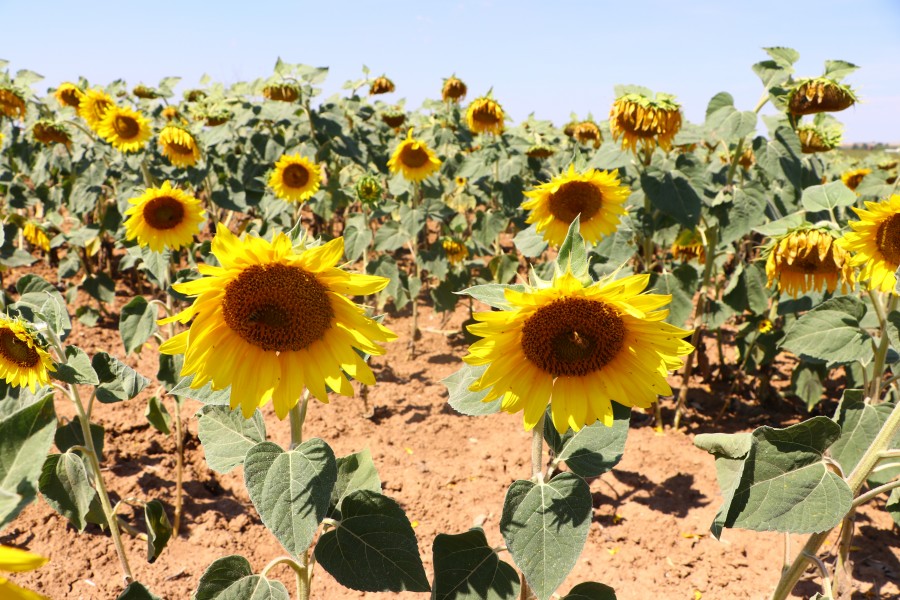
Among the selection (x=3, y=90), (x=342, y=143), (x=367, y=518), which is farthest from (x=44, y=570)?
(x=3, y=90)

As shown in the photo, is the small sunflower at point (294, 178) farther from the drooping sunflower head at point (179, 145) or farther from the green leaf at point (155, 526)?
the green leaf at point (155, 526)

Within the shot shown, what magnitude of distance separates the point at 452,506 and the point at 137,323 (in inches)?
66.1

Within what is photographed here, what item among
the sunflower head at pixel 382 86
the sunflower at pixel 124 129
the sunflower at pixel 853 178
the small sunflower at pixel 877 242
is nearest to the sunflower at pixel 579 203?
the small sunflower at pixel 877 242

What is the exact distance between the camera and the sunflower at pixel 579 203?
8.79 ft

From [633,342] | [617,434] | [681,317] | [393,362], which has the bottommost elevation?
[393,362]

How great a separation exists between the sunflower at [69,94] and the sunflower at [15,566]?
588 centimetres

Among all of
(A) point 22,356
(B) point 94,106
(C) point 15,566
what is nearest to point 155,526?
(A) point 22,356

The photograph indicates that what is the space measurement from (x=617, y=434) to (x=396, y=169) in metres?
3.53

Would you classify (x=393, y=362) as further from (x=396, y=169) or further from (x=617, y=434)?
(x=617, y=434)

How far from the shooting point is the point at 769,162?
10.5 ft

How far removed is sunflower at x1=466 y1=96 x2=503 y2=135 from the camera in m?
4.88

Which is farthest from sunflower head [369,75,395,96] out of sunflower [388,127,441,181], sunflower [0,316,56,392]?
sunflower [0,316,56,392]

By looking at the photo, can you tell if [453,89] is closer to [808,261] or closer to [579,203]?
[579,203]

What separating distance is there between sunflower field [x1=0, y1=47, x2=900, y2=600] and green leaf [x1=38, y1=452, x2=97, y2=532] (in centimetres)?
1
